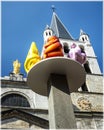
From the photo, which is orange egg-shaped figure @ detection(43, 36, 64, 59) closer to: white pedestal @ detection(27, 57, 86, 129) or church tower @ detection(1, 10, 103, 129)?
white pedestal @ detection(27, 57, 86, 129)

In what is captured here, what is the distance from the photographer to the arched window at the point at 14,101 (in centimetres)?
1390

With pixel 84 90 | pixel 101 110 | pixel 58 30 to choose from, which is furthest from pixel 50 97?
pixel 58 30

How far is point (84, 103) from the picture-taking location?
15.6 meters

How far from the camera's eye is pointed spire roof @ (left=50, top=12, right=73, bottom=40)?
25.0 meters

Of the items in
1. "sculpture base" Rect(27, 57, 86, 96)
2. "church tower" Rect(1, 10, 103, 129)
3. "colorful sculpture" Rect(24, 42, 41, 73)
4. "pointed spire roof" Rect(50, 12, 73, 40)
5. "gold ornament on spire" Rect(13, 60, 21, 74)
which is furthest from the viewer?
"pointed spire roof" Rect(50, 12, 73, 40)

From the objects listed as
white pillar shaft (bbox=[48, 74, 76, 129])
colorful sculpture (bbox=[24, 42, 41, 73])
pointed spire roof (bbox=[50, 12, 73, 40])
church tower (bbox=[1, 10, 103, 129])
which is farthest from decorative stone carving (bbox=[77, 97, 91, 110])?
white pillar shaft (bbox=[48, 74, 76, 129])

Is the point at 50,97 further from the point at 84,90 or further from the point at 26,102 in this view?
the point at 84,90

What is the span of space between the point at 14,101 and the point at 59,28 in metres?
14.3

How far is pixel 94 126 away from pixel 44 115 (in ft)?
9.24

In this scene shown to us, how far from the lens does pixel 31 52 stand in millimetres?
5055

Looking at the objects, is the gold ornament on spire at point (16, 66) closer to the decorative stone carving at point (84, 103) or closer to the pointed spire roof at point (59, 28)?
the decorative stone carving at point (84, 103)

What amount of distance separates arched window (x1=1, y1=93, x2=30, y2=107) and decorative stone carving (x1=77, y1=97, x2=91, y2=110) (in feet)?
11.1

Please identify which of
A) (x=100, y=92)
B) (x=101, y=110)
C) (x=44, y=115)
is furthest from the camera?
(x=100, y=92)

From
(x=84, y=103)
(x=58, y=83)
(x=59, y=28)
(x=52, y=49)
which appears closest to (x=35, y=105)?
(x=84, y=103)
